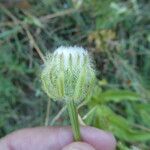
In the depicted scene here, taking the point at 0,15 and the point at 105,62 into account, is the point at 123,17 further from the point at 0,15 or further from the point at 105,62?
the point at 0,15

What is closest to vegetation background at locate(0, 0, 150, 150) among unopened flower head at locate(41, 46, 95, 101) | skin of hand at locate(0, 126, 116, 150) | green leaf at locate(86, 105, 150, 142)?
green leaf at locate(86, 105, 150, 142)

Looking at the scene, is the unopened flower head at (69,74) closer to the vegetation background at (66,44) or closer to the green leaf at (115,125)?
the green leaf at (115,125)

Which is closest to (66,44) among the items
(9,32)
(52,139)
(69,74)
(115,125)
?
(9,32)

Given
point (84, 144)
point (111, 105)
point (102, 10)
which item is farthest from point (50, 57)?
point (102, 10)

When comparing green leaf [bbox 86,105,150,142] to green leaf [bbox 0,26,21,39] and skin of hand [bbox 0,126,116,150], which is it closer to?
skin of hand [bbox 0,126,116,150]

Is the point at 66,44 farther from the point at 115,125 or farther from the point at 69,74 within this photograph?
the point at 69,74
